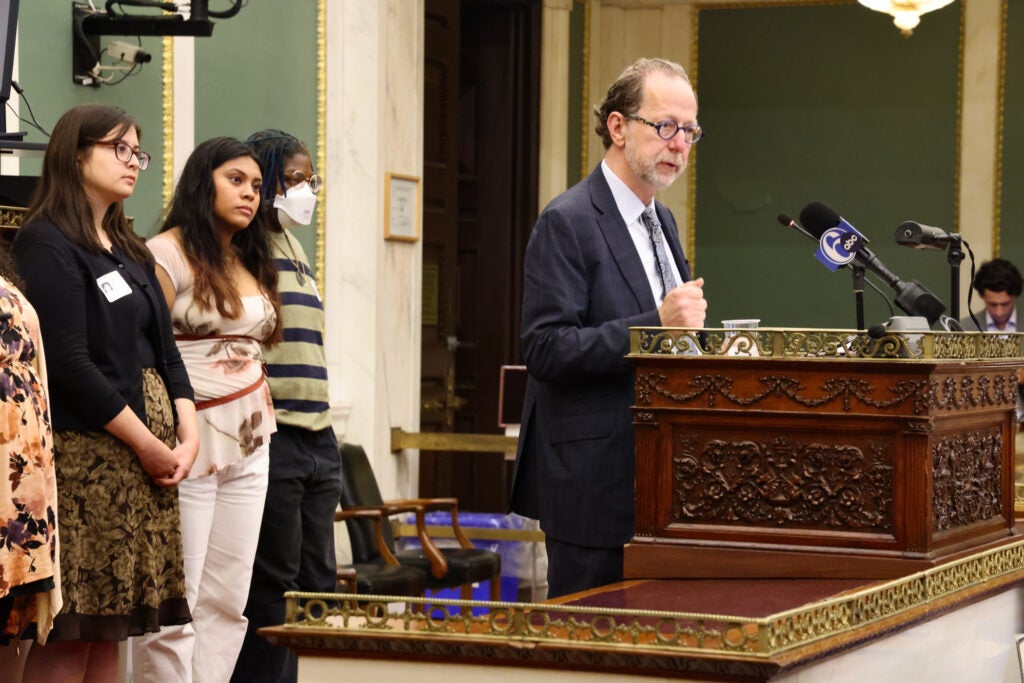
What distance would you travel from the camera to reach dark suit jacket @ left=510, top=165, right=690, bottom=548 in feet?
8.80

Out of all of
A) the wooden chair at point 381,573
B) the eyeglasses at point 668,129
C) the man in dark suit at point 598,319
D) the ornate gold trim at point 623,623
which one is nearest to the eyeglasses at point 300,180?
the wooden chair at point 381,573

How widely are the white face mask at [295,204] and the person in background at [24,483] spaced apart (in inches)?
62.8

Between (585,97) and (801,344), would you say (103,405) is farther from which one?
(585,97)

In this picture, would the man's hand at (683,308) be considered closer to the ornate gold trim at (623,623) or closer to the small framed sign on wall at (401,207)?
the ornate gold trim at (623,623)

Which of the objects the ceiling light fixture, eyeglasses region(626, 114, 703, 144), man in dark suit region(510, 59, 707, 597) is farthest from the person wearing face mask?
the ceiling light fixture

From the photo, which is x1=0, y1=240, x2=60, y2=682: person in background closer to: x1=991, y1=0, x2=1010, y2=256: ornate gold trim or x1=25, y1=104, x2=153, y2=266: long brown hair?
x1=25, y1=104, x2=153, y2=266: long brown hair

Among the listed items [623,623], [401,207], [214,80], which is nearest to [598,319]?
[623,623]

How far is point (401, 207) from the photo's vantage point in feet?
22.6

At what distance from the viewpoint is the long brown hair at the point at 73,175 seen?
3.40 meters

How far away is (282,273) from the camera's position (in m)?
4.30

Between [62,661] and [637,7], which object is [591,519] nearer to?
[62,661]

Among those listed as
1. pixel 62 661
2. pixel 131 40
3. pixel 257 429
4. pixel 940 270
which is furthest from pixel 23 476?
pixel 940 270

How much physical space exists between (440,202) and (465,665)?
608 centimetres

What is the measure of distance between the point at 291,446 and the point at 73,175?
1.05m
